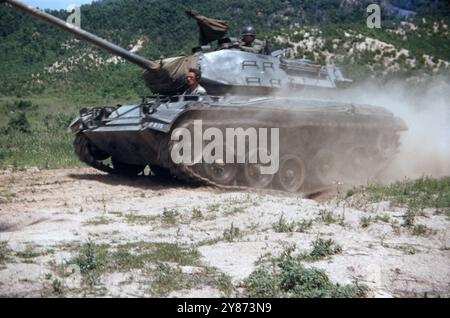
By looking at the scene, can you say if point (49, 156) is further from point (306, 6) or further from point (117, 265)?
point (306, 6)

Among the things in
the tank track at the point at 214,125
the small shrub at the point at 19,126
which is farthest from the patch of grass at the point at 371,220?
the small shrub at the point at 19,126

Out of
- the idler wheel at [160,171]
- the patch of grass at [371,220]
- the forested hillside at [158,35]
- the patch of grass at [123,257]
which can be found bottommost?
the patch of grass at [123,257]

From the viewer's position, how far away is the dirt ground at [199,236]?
466 centimetres

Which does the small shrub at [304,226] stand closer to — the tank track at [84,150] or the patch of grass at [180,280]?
the patch of grass at [180,280]

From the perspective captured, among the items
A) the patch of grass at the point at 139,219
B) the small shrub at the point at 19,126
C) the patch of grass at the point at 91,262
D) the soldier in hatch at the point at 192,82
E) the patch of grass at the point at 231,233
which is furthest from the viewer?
the small shrub at the point at 19,126

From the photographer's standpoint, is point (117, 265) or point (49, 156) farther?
point (49, 156)

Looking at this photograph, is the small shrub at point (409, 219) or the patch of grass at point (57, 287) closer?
the patch of grass at point (57, 287)

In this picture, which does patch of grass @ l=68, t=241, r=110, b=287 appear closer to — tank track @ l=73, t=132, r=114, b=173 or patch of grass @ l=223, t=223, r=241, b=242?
patch of grass @ l=223, t=223, r=241, b=242

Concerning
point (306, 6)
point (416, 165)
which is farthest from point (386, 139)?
point (306, 6)

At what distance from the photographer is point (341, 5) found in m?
60.1

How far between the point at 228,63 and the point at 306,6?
48078 millimetres

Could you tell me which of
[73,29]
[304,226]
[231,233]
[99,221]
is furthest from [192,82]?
[231,233]

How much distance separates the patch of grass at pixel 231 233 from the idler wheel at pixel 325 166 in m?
5.59

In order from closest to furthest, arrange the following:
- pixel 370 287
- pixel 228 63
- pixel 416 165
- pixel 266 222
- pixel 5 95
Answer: pixel 370 287 → pixel 266 222 → pixel 228 63 → pixel 416 165 → pixel 5 95
